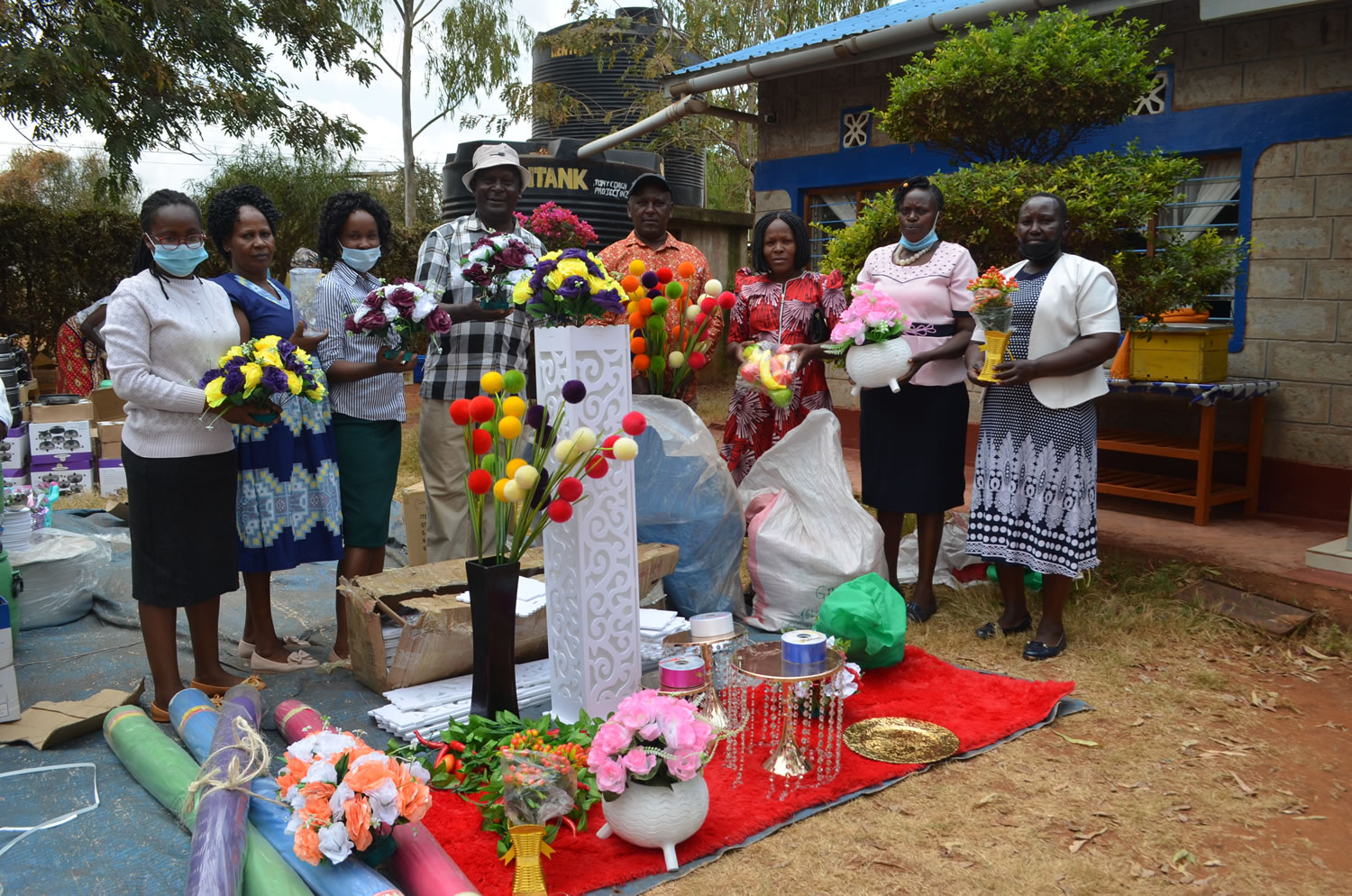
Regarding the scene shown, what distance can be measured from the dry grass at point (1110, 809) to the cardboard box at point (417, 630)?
1.31 metres

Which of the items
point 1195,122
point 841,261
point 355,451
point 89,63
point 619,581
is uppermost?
point 89,63

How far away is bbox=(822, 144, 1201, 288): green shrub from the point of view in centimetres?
455

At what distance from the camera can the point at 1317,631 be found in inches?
176

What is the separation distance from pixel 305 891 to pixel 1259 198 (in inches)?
258

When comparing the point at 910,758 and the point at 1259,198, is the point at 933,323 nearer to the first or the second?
the point at 910,758

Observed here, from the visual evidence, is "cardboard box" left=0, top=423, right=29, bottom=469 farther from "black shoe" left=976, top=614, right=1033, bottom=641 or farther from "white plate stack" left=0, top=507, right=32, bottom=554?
"black shoe" left=976, top=614, right=1033, bottom=641

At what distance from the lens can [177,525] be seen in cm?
331

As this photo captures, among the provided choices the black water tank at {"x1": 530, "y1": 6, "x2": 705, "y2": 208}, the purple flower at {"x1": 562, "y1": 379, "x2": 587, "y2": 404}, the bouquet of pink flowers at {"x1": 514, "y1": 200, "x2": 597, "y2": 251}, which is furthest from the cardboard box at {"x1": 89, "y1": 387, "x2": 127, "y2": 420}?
the black water tank at {"x1": 530, "y1": 6, "x2": 705, "y2": 208}

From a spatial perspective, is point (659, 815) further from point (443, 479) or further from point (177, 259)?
point (177, 259)

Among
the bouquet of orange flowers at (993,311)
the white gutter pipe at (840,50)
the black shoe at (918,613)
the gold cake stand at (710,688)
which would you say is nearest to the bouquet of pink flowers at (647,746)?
the gold cake stand at (710,688)

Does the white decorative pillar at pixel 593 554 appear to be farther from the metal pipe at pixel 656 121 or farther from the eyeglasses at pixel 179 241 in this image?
the metal pipe at pixel 656 121

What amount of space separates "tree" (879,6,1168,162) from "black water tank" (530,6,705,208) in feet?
30.6

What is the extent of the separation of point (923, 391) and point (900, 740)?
168 centimetres

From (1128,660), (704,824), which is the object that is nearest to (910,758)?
(704,824)
